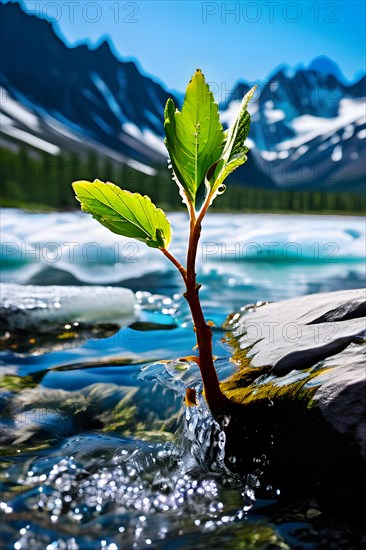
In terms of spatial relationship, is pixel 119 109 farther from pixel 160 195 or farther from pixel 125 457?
pixel 125 457

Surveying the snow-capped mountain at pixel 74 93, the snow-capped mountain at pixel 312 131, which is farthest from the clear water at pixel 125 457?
the snow-capped mountain at pixel 74 93

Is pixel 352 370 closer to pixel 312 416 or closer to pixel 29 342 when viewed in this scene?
pixel 312 416

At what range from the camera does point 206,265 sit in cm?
1482

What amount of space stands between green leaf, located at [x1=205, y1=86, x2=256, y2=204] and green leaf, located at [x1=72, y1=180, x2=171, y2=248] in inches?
8.4

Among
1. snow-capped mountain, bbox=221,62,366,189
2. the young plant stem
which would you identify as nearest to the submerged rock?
the young plant stem

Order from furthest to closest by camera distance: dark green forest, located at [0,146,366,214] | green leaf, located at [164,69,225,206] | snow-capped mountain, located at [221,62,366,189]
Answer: snow-capped mountain, located at [221,62,366,189]
dark green forest, located at [0,146,366,214]
green leaf, located at [164,69,225,206]

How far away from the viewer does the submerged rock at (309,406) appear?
78.2 inches

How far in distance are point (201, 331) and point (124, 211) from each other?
0.52 meters

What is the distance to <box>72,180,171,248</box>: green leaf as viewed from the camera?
183 cm

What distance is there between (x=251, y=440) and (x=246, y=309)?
241 cm

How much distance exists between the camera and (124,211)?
1.86 meters

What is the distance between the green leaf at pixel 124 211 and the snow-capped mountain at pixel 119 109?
362 ft

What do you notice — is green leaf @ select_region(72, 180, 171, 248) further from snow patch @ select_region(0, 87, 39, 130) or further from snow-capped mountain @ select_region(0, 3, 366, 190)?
snow patch @ select_region(0, 87, 39, 130)

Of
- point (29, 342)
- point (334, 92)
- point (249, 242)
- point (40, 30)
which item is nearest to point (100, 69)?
point (40, 30)
